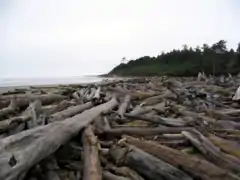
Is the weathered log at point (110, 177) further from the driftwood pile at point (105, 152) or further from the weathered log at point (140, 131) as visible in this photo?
the weathered log at point (140, 131)

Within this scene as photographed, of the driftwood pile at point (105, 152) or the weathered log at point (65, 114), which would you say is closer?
the driftwood pile at point (105, 152)

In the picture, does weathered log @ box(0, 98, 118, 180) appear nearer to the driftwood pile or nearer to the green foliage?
the driftwood pile

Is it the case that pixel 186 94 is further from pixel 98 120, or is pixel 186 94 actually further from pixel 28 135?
pixel 28 135

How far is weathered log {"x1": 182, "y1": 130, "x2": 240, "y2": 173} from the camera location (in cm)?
366

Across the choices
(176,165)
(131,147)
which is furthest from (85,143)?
(176,165)

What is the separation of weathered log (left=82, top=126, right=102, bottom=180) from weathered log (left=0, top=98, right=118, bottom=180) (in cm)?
17

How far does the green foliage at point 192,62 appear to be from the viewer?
5832 centimetres

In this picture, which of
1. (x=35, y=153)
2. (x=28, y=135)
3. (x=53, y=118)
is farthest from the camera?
(x=53, y=118)

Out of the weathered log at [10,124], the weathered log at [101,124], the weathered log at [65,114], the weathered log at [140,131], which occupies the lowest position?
the weathered log at [140,131]

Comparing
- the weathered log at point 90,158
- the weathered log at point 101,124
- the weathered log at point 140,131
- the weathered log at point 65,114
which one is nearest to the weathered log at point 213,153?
the weathered log at point 140,131

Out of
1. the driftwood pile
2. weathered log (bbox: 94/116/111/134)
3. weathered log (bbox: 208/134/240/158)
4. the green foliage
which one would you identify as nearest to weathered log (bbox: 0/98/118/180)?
the driftwood pile

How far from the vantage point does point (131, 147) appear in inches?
145

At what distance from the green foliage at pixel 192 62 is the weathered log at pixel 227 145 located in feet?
161

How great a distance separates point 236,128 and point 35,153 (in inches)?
160
